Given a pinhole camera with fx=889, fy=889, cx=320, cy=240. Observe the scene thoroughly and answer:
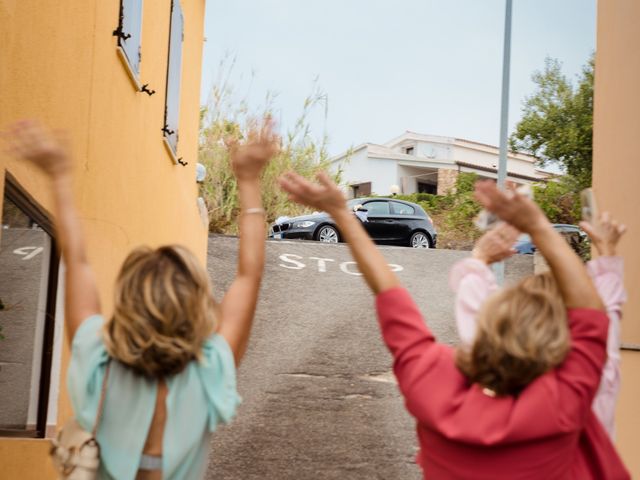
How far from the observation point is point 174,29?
955 cm

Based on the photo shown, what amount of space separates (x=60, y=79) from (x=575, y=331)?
127 inches

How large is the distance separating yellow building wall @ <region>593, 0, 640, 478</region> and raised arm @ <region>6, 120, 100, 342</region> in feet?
13.4

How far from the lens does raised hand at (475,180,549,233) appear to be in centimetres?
218

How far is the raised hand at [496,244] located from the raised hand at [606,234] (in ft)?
0.76

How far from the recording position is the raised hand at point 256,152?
8.56ft

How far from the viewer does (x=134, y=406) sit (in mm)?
2166

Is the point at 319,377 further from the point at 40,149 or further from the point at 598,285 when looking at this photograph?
the point at 40,149

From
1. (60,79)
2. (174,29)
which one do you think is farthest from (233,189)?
(60,79)

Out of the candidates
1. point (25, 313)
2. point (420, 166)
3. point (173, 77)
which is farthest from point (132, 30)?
point (420, 166)

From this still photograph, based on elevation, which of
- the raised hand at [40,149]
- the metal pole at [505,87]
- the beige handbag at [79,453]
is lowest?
the beige handbag at [79,453]

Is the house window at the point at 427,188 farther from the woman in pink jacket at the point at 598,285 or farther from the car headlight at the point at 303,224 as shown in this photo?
the woman in pink jacket at the point at 598,285

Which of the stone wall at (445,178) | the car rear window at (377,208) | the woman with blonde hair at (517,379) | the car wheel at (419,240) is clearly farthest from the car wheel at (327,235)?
the stone wall at (445,178)

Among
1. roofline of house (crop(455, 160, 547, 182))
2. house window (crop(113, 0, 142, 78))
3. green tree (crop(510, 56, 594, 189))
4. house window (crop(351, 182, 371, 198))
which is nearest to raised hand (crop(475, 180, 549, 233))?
house window (crop(113, 0, 142, 78))

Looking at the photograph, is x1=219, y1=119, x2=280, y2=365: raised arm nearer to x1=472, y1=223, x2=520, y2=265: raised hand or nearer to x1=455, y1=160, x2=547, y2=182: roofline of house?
x1=472, y1=223, x2=520, y2=265: raised hand
